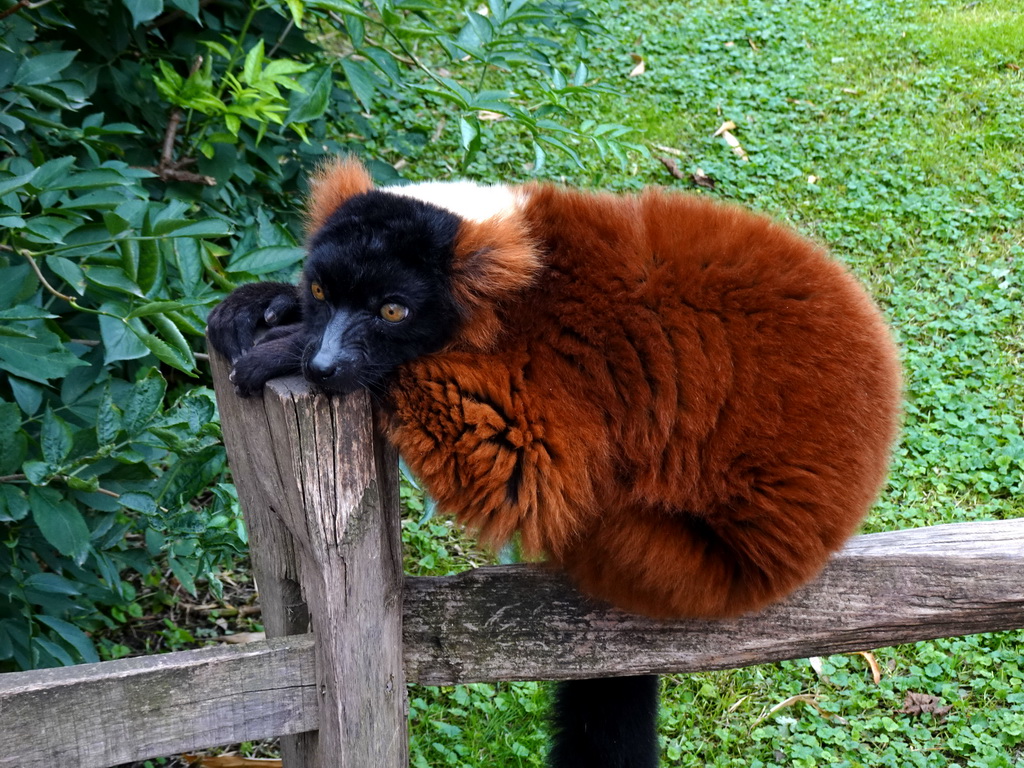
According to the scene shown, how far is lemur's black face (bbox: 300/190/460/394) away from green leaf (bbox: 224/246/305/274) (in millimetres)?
535

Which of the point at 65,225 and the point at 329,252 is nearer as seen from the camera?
the point at 329,252

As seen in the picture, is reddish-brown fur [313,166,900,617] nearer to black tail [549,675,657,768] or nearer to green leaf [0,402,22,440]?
black tail [549,675,657,768]

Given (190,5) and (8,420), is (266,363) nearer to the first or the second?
(8,420)

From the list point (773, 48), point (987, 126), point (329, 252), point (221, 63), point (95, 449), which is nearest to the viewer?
point (329, 252)

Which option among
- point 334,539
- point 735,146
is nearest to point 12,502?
point 334,539

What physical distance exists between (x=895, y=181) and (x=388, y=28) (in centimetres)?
401

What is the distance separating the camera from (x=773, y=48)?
721 cm

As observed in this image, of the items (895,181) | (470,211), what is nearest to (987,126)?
(895,181)

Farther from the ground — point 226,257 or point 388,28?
point 388,28

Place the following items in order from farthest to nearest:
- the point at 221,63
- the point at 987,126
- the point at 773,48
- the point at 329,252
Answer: the point at 773,48 → the point at 987,126 → the point at 221,63 → the point at 329,252

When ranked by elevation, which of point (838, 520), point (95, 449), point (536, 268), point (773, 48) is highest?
point (773, 48)

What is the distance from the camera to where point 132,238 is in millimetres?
2219

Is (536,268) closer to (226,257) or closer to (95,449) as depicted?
(95,449)

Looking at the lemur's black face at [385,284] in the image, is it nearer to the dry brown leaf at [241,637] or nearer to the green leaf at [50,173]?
the green leaf at [50,173]
